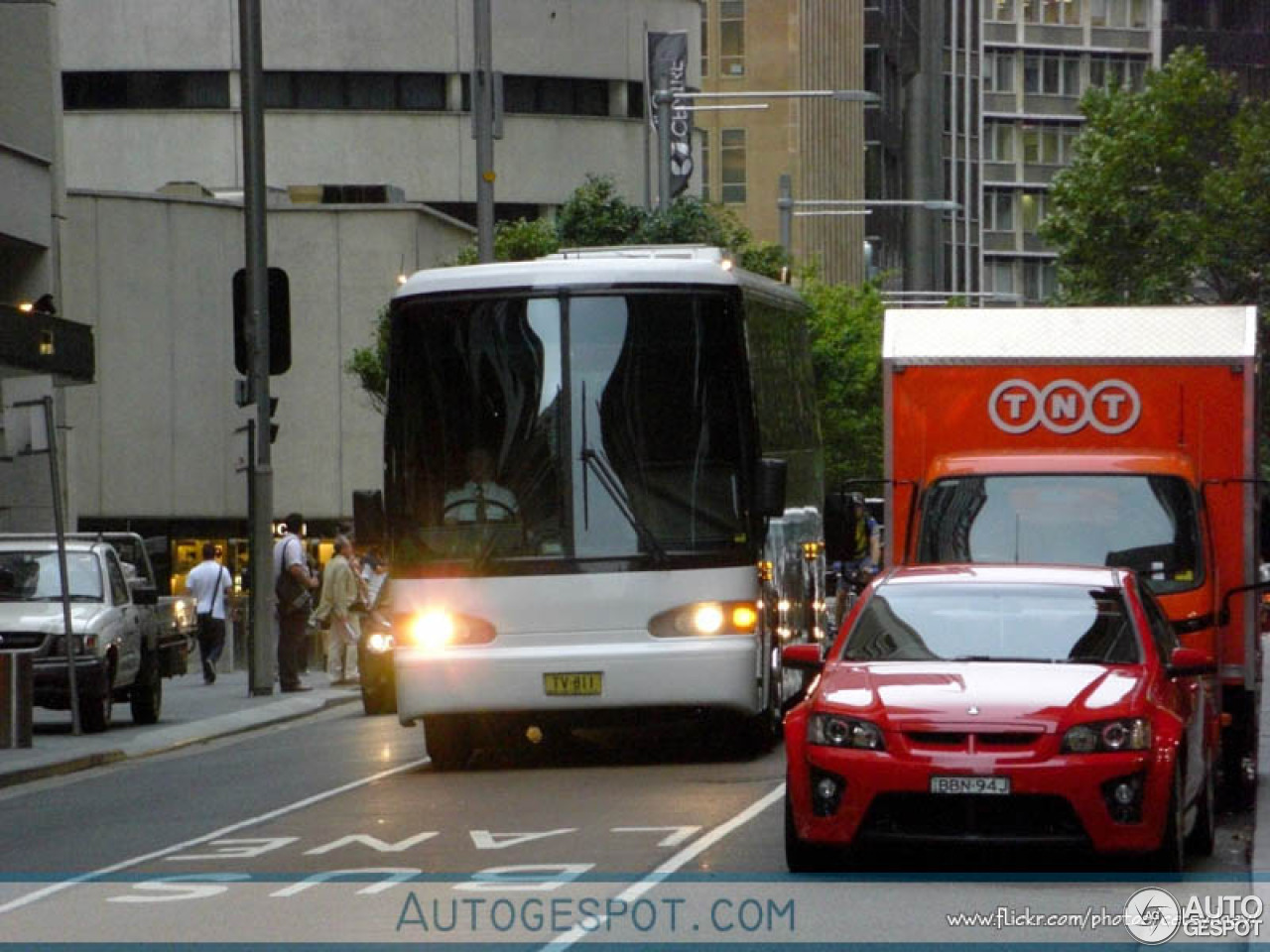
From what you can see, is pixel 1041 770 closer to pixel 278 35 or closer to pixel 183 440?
pixel 183 440

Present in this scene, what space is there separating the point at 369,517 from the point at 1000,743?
821cm

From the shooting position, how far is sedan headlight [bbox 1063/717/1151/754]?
43.5 feet

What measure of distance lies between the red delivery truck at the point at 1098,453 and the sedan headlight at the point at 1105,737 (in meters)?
3.40

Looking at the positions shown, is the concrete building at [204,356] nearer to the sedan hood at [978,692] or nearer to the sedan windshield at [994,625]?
the sedan windshield at [994,625]

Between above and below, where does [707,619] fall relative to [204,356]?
below

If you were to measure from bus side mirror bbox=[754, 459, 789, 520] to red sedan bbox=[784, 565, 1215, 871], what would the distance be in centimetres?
595

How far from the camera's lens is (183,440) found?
5959 cm

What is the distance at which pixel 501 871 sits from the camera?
1407 centimetres

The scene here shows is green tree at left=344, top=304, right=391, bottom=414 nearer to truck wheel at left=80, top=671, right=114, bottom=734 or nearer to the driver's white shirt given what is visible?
truck wheel at left=80, top=671, right=114, bottom=734

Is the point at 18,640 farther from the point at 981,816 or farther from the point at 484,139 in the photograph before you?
the point at 981,816

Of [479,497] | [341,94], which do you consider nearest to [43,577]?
[479,497]

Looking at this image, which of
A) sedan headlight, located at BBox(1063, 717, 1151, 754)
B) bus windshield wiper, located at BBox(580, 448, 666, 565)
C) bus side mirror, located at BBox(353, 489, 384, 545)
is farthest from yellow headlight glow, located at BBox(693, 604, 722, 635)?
sedan headlight, located at BBox(1063, 717, 1151, 754)

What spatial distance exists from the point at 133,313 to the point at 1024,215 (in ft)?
340

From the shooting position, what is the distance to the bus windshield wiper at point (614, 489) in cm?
2062
